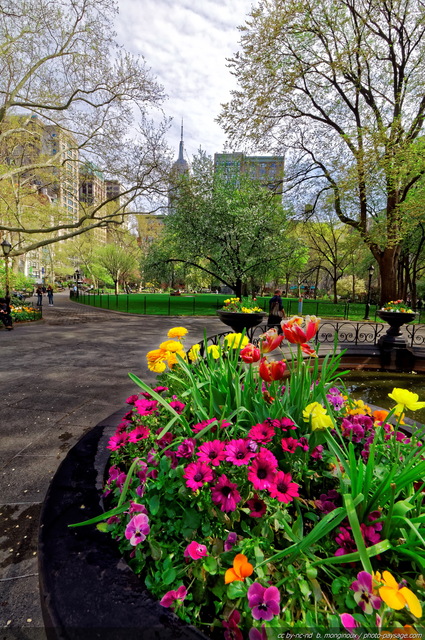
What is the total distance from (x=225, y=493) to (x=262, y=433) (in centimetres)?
32

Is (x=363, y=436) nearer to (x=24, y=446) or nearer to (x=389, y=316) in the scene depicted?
(x=24, y=446)

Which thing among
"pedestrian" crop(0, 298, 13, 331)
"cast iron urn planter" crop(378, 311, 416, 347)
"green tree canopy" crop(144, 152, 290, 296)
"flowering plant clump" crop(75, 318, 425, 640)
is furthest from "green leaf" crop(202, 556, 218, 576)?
"green tree canopy" crop(144, 152, 290, 296)

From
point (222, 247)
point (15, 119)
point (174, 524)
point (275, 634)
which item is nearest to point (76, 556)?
point (174, 524)

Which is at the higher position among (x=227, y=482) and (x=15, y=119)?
(x=15, y=119)

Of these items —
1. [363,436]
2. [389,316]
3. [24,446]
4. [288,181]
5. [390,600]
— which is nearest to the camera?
[390,600]

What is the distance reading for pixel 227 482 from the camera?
44.1 inches

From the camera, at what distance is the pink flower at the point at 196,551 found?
98 cm

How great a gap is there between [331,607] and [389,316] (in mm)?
8390

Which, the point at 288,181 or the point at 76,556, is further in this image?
the point at 288,181

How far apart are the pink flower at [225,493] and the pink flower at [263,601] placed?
25 cm

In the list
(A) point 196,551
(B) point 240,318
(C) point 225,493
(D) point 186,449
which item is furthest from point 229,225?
(A) point 196,551

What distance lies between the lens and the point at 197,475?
113 centimetres

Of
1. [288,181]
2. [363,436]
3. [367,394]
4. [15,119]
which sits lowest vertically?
[367,394]

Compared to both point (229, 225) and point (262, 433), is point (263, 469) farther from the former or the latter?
point (229, 225)
